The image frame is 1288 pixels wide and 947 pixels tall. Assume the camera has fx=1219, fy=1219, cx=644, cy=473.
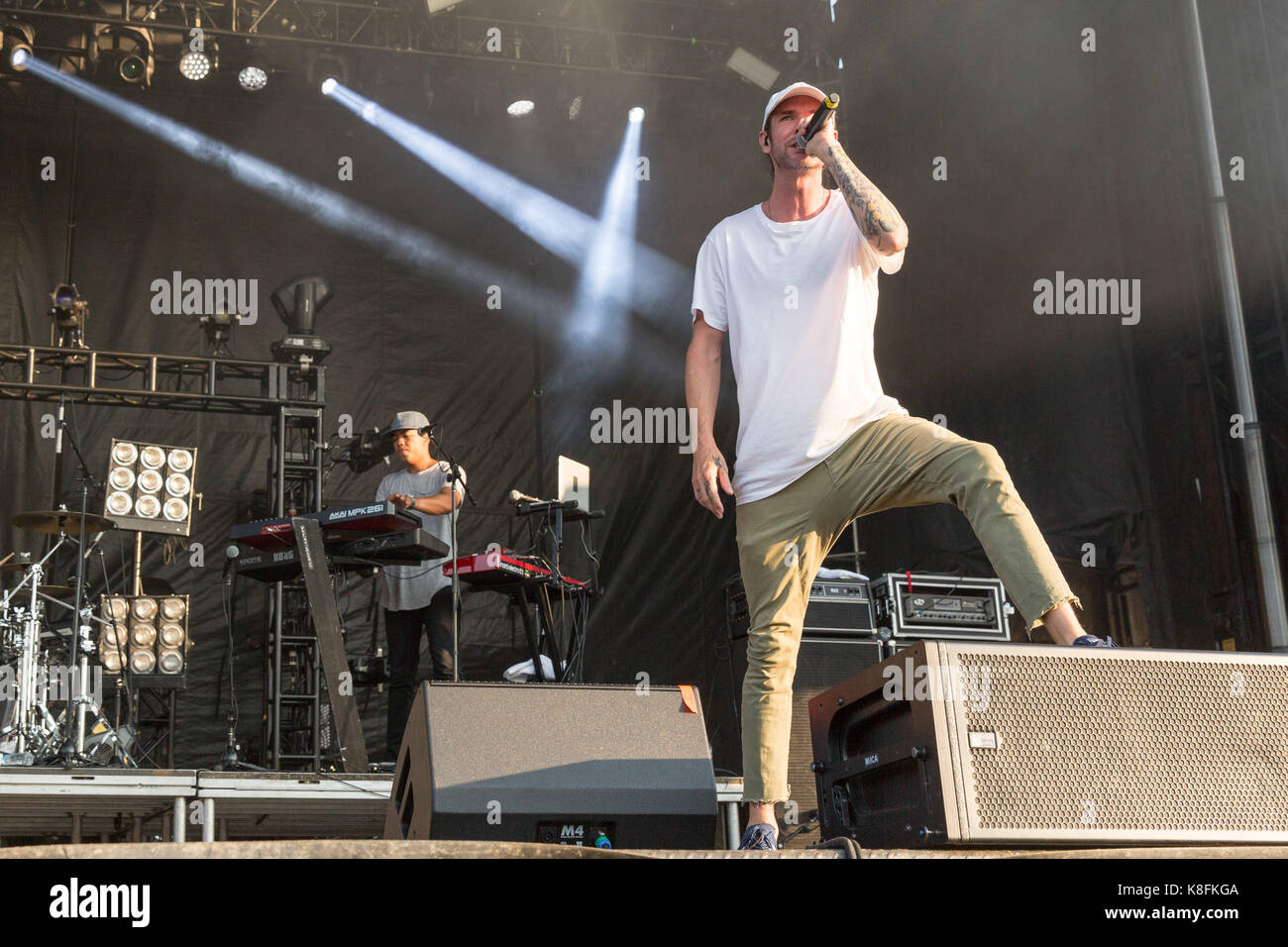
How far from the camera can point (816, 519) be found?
242 cm

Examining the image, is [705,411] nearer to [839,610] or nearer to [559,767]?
[559,767]

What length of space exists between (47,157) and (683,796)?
718 cm

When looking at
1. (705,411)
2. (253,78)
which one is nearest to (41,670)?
(253,78)

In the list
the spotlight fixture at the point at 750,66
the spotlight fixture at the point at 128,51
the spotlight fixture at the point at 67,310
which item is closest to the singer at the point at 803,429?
→ the spotlight fixture at the point at 67,310

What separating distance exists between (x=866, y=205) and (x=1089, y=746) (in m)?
1.14

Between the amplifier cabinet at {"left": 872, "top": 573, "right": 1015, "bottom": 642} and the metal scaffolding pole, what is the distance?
1.14m

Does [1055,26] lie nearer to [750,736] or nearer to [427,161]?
[427,161]

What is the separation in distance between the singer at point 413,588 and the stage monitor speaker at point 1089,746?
383 centimetres

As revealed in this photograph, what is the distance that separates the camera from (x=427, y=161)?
8.34 metres

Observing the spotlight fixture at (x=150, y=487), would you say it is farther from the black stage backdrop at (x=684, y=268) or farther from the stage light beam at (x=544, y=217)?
the stage light beam at (x=544, y=217)

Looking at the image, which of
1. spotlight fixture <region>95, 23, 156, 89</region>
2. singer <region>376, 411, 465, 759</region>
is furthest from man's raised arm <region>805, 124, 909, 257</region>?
spotlight fixture <region>95, 23, 156, 89</region>

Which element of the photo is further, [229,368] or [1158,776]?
[229,368]

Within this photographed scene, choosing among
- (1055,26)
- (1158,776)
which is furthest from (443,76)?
(1158,776)

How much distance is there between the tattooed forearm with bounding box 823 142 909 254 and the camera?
7.84 ft
